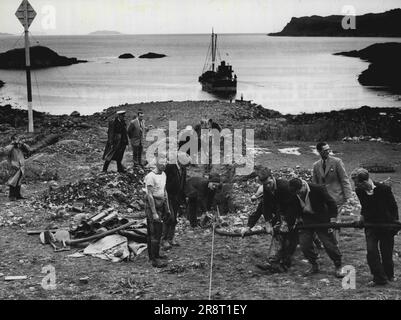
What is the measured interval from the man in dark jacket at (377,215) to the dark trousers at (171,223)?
10.3 feet

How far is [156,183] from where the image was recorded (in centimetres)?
820

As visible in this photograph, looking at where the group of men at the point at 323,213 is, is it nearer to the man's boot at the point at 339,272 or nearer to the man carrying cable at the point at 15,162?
the man's boot at the point at 339,272

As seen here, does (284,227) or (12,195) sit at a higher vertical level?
(284,227)

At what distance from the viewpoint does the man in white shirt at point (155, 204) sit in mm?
8156

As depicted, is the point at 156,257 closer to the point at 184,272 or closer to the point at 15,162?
the point at 184,272

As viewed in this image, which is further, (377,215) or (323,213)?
(323,213)

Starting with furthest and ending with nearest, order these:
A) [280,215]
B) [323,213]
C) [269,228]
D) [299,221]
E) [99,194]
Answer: [99,194] < [269,228] < [280,215] < [299,221] < [323,213]

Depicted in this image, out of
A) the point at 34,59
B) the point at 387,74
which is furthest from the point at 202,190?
the point at 34,59

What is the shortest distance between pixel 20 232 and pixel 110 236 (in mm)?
2038

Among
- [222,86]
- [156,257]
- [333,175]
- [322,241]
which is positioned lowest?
[222,86]

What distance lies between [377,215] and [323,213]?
27.5 inches

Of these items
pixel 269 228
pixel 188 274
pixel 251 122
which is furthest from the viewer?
pixel 251 122

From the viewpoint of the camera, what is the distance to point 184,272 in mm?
8094
